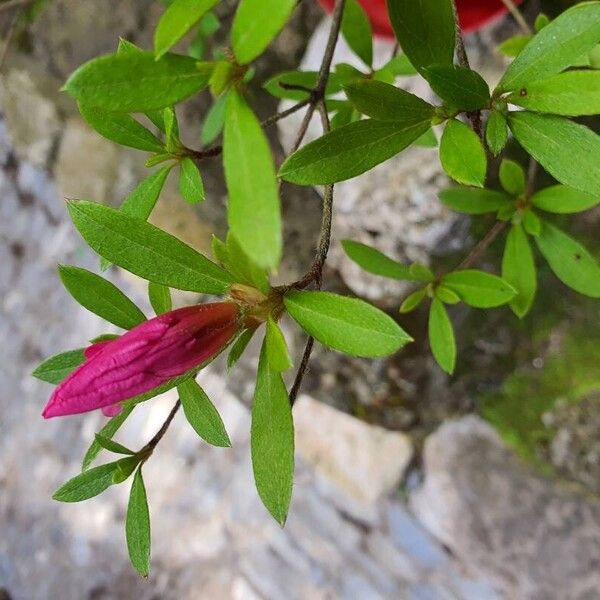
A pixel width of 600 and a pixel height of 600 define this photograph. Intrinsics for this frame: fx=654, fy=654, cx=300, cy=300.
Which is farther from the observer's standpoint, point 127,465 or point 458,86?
point 127,465

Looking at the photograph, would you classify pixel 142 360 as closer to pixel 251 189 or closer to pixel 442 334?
pixel 251 189

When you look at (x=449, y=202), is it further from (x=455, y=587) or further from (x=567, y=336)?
(x=455, y=587)

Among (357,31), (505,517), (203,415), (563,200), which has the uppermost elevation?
(357,31)

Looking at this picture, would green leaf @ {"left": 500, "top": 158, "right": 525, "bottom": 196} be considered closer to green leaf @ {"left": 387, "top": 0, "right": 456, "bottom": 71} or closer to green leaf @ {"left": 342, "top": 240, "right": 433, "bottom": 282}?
green leaf @ {"left": 342, "top": 240, "right": 433, "bottom": 282}

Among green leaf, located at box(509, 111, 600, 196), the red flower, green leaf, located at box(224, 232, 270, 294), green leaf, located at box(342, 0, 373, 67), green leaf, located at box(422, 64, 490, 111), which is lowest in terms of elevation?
green leaf, located at box(224, 232, 270, 294)

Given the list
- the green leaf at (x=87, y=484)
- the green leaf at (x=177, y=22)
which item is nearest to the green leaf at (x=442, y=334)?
the green leaf at (x=87, y=484)

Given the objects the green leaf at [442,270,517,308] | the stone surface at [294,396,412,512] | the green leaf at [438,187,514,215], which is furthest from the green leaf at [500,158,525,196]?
the stone surface at [294,396,412,512]

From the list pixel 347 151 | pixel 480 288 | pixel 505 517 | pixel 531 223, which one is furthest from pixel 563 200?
pixel 505 517
